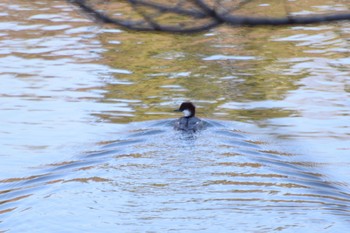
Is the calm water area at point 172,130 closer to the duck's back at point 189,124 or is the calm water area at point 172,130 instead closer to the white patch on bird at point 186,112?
the duck's back at point 189,124

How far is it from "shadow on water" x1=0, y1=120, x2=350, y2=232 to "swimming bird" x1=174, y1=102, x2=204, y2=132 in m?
0.19

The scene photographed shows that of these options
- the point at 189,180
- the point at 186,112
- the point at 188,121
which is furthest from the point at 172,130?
the point at 189,180

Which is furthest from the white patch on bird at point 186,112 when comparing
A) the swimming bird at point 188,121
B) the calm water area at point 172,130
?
the calm water area at point 172,130

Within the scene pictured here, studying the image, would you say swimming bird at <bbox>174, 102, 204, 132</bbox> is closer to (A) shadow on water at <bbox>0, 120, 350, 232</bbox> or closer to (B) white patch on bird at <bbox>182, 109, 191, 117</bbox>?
(B) white patch on bird at <bbox>182, 109, 191, 117</bbox>

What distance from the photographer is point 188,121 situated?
39.4 feet

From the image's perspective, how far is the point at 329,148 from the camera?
1114cm

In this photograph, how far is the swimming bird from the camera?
39.7 feet

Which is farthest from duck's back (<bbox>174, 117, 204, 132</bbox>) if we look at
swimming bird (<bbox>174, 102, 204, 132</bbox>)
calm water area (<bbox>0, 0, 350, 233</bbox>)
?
calm water area (<bbox>0, 0, 350, 233</bbox>)

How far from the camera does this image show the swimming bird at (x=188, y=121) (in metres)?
12.1

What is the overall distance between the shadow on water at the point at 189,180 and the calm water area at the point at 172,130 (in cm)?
2

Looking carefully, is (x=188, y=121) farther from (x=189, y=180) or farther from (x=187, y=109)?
(x=189, y=180)

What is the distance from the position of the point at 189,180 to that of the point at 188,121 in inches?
80.9

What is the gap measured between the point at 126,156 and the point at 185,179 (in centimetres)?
122

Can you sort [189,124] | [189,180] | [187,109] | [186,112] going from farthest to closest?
[187,109], [186,112], [189,124], [189,180]
